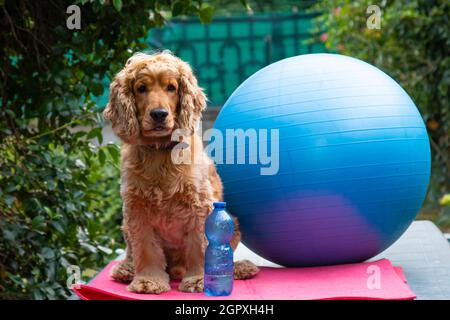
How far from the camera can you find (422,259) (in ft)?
16.6

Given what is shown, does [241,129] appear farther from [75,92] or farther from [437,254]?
[437,254]

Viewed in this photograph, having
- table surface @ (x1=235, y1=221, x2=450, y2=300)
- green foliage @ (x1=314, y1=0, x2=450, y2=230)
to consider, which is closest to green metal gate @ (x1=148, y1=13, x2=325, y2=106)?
green foliage @ (x1=314, y1=0, x2=450, y2=230)

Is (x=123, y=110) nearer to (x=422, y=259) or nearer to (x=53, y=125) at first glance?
(x=53, y=125)

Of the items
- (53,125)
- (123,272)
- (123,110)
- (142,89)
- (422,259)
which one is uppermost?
(142,89)

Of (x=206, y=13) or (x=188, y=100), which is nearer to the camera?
(x=188, y=100)

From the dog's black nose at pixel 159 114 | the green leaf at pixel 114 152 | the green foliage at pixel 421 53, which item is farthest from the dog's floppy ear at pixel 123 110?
the green foliage at pixel 421 53

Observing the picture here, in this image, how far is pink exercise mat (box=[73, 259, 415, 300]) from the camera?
391cm

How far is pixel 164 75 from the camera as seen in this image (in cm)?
403

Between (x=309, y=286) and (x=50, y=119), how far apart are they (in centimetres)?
225

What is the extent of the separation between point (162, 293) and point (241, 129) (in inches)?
42.1

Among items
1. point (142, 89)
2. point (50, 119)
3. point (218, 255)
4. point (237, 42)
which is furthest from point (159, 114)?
point (237, 42)

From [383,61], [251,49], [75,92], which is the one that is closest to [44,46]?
Result: [75,92]

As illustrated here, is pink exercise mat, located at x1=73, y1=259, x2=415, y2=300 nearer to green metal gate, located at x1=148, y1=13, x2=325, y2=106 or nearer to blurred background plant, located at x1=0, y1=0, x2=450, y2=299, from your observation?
blurred background plant, located at x1=0, y1=0, x2=450, y2=299

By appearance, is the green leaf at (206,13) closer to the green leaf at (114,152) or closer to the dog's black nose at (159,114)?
the green leaf at (114,152)
